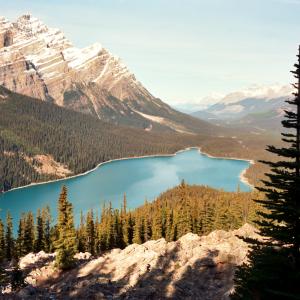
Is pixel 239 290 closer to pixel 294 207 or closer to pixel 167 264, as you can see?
pixel 294 207

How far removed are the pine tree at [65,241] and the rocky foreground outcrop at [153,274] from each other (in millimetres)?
2195

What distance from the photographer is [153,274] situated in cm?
7088

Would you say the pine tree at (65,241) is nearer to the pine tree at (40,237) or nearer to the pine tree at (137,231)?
the pine tree at (137,231)

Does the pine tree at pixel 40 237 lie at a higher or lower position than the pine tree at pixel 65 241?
lower

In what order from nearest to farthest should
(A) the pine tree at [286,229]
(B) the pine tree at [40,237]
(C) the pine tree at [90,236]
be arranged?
1. (A) the pine tree at [286,229]
2. (C) the pine tree at [90,236]
3. (B) the pine tree at [40,237]

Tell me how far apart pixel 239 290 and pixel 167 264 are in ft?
153

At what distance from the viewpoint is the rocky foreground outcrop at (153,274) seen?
54781 millimetres

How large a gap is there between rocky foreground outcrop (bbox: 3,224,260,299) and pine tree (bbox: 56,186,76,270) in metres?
2.19

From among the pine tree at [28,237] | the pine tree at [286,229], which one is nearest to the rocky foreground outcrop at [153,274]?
the pine tree at [286,229]

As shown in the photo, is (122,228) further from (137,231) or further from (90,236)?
(90,236)

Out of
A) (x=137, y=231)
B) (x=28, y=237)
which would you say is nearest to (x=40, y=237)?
(x=28, y=237)

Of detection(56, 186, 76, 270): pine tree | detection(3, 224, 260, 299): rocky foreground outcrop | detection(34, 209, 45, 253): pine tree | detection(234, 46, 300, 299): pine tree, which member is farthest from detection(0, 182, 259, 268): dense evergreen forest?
detection(234, 46, 300, 299): pine tree

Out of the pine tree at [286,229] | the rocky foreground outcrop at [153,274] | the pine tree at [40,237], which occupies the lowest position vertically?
the pine tree at [40,237]

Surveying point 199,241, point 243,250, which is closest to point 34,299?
point 243,250
